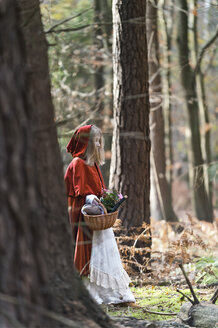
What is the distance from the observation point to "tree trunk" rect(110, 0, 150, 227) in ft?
23.6

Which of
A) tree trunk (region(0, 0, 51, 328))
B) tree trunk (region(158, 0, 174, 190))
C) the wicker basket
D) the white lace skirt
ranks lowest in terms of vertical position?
the white lace skirt

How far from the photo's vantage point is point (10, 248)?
260cm

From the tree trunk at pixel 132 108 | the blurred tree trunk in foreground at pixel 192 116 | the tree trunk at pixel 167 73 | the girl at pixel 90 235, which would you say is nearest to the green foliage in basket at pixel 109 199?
the girl at pixel 90 235

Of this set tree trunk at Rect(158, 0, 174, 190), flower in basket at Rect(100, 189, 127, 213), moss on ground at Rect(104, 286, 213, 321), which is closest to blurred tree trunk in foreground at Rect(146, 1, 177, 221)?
tree trunk at Rect(158, 0, 174, 190)

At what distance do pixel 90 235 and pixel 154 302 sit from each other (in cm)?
125

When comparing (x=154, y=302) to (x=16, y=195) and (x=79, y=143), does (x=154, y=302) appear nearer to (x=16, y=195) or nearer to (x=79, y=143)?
(x=79, y=143)

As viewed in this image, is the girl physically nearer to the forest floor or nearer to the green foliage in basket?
the green foliage in basket

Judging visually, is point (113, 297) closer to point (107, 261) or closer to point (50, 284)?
point (107, 261)

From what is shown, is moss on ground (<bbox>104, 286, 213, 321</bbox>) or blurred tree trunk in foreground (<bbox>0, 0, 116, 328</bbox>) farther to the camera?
moss on ground (<bbox>104, 286, 213, 321</bbox>)

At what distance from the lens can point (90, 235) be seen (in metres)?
5.61

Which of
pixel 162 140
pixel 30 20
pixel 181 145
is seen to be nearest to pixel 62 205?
pixel 30 20

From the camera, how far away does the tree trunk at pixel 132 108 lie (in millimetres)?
7195

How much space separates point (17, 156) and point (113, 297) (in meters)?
3.56

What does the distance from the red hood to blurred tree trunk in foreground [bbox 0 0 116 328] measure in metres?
2.30
